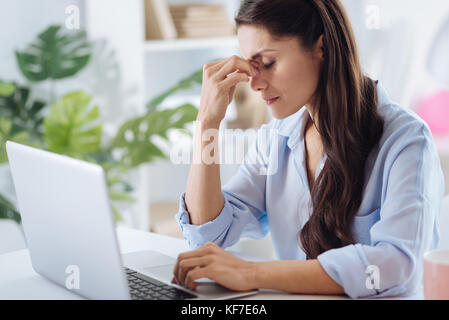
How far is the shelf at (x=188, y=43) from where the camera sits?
2783mm

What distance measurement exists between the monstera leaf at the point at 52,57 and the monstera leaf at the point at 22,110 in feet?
0.25

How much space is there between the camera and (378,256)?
105cm

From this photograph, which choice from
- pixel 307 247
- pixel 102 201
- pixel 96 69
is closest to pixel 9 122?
pixel 96 69

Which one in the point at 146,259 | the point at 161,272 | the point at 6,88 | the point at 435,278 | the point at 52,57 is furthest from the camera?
the point at 52,57

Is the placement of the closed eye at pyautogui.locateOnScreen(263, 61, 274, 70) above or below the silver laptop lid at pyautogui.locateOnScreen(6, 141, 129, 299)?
above

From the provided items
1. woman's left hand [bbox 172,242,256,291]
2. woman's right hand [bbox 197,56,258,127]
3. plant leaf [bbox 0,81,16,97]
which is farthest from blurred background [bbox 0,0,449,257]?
woman's left hand [bbox 172,242,256,291]

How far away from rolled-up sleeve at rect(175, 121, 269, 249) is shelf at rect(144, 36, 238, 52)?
1338 millimetres

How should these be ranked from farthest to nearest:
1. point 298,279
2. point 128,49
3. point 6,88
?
point 128,49
point 6,88
point 298,279

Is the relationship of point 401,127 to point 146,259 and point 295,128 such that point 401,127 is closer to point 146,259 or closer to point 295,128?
point 295,128

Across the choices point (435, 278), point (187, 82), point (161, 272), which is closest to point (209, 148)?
point (161, 272)

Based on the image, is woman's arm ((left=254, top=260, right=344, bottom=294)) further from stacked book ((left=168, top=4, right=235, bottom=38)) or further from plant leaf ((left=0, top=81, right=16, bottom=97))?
stacked book ((left=168, top=4, right=235, bottom=38))

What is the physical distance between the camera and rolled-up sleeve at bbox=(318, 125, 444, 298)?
1.03m

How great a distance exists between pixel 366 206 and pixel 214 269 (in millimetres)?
389

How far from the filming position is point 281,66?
4.31ft
